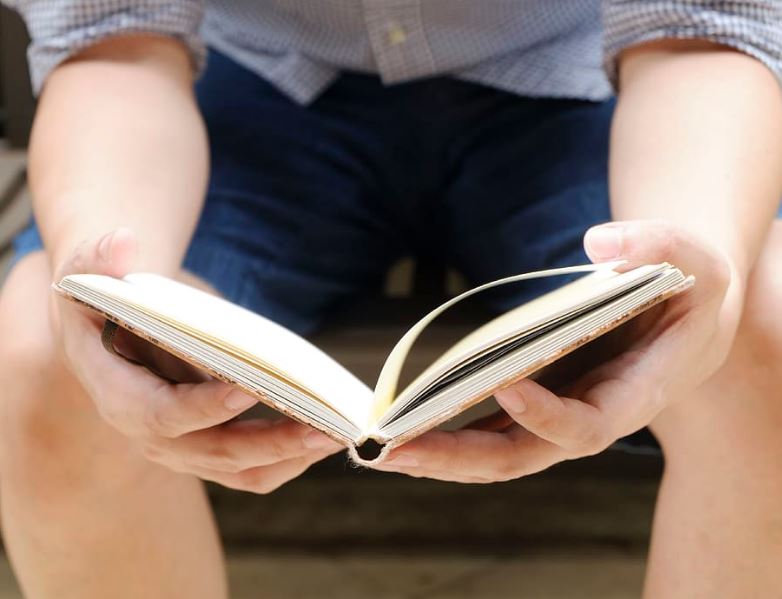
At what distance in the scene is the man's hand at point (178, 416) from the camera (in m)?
0.49

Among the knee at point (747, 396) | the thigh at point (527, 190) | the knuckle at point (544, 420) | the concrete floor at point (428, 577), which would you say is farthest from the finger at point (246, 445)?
the concrete floor at point (428, 577)

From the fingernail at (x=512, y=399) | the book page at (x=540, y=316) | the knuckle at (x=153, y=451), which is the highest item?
the book page at (x=540, y=316)

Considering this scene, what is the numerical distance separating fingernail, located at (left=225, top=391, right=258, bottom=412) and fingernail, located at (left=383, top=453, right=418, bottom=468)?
8cm

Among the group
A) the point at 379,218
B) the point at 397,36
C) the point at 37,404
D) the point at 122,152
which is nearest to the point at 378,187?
the point at 379,218

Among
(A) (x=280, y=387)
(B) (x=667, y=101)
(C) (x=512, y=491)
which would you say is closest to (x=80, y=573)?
(A) (x=280, y=387)

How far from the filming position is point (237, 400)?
473 millimetres

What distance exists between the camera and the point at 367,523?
4.02ft

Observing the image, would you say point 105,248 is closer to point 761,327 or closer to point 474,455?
point 474,455

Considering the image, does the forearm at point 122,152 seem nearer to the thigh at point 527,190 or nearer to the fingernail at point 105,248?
the fingernail at point 105,248

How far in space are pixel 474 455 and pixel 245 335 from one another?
0.46ft

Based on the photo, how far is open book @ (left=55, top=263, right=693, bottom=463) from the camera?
435 mm

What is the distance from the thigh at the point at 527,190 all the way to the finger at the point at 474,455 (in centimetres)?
29

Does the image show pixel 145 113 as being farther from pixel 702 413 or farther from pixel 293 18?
pixel 702 413

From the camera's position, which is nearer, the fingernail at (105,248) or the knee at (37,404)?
the fingernail at (105,248)
